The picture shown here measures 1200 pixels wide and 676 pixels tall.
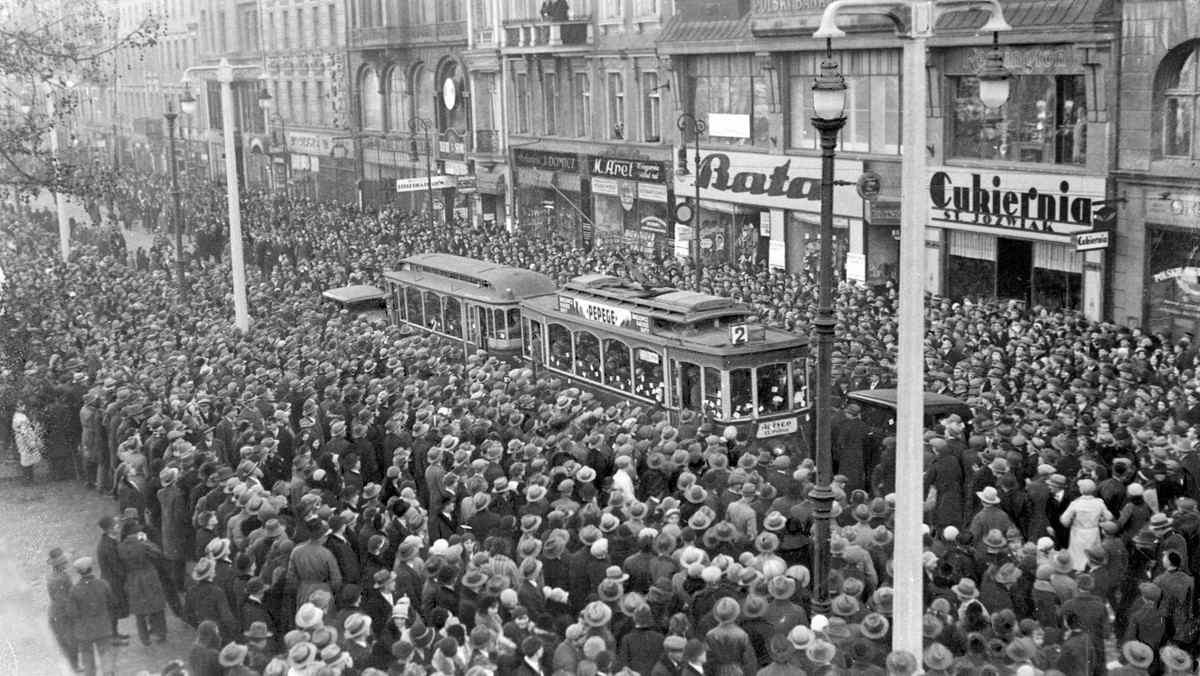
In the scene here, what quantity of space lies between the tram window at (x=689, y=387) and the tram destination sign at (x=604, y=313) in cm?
99

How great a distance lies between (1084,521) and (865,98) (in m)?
21.4

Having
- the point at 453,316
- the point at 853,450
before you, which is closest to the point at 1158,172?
the point at 853,450

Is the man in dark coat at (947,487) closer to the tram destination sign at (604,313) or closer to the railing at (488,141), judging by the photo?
the tram destination sign at (604,313)

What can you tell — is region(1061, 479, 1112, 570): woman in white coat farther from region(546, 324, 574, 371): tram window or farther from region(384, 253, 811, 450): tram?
region(546, 324, 574, 371): tram window

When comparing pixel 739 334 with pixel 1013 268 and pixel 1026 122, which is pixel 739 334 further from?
pixel 1026 122

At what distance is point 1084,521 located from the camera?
1352 cm

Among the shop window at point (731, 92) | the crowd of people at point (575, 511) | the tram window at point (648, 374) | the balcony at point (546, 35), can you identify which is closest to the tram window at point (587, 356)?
the crowd of people at point (575, 511)

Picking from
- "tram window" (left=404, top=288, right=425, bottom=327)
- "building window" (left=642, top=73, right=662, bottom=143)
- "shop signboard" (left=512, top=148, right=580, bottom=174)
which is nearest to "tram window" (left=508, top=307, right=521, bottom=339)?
"tram window" (left=404, top=288, right=425, bottom=327)

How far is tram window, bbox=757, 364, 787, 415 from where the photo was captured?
19.1 m

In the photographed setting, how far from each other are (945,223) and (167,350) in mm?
16824

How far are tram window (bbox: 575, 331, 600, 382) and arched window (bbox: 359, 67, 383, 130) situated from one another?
39469 mm

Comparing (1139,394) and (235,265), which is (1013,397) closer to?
(1139,394)

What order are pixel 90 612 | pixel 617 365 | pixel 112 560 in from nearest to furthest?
1. pixel 90 612
2. pixel 112 560
3. pixel 617 365

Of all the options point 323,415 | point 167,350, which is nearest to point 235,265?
point 167,350
